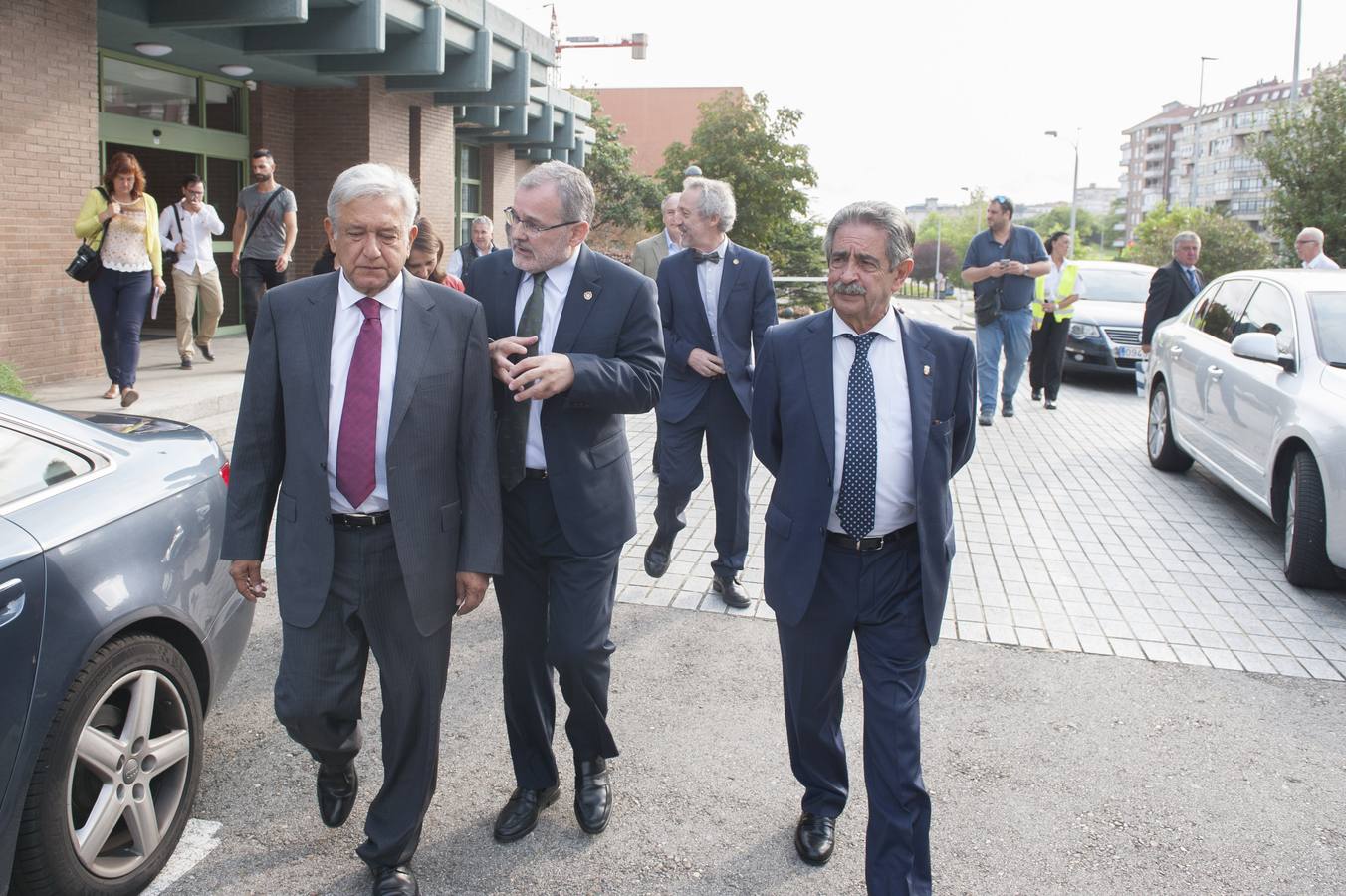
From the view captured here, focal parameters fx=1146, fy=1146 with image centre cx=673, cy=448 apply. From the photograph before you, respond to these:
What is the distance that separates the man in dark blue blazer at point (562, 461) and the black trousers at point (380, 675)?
0.40 m

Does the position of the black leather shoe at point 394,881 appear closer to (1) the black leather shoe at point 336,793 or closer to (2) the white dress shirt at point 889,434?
(1) the black leather shoe at point 336,793

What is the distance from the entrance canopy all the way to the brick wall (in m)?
1.23

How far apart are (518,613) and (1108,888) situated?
1919 mm

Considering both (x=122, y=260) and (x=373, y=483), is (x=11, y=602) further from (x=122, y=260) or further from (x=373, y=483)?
(x=122, y=260)

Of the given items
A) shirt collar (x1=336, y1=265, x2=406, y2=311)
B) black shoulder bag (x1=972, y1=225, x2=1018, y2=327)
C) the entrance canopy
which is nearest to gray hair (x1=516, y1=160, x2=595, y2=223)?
shirt collar (x1=336, y1=265, x2=406, y2=311)

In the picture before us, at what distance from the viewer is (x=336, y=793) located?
347 centimetres

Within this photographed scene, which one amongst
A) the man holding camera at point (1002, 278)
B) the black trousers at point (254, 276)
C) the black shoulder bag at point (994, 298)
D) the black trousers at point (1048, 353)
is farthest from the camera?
the black trousers at point (1048, 353)

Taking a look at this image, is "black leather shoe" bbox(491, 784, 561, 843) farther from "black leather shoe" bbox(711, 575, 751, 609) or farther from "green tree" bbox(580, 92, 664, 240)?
"green tree" bbox(580, 92, 664, 240)

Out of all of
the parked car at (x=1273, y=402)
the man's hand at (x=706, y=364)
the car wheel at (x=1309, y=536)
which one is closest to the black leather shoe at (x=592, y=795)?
the man's hand at (x=706, y=364)

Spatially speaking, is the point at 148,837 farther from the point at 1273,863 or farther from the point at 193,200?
the point at 193,200

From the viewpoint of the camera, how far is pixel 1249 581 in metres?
6.52

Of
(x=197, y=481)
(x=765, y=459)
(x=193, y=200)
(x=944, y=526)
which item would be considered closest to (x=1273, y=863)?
(x=944, y=526)

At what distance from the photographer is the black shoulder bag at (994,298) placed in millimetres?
11406

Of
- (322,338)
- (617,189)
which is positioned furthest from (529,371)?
(617,189)
